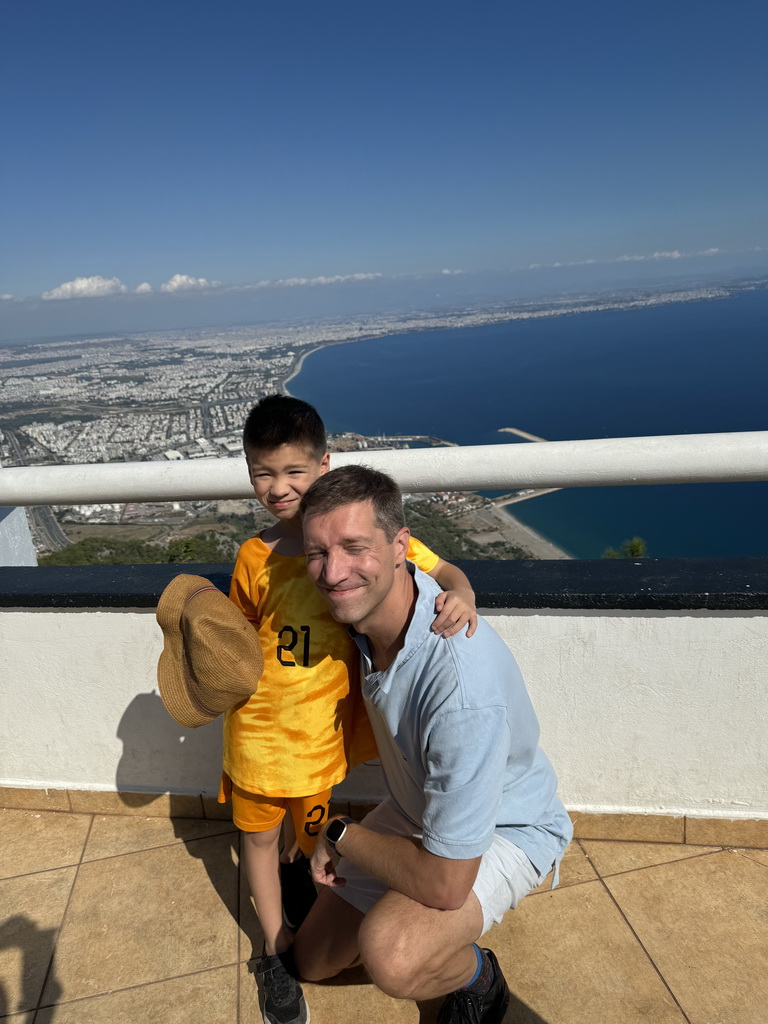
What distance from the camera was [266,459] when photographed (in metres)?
1.61

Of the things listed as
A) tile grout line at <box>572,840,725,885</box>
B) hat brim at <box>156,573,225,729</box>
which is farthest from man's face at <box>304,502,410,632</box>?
tile grout line at <box>572,840,725,885</box>

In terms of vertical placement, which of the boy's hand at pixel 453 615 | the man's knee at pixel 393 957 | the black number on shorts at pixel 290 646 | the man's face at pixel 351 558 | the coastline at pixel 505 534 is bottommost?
the coastline at pixel 505 534

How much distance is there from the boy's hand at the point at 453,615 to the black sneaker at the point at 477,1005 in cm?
102

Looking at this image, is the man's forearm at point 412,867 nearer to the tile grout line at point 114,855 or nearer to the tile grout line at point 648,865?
the tile grout line at point 648,865

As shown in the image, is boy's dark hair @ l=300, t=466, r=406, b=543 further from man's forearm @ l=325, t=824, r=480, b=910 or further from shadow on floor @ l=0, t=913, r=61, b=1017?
shadow on floor @ l=0, t=913, r=61, b=1017

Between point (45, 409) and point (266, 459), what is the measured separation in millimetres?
13755

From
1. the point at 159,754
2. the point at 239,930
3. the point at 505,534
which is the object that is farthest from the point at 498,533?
the point at 239,930

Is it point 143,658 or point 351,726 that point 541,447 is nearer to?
point 351,726

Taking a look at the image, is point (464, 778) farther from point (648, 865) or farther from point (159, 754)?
point (159, 754)

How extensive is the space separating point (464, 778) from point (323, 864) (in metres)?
0.60

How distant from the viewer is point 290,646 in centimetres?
162

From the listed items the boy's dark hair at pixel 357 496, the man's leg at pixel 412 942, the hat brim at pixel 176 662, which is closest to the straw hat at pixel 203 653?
the hat brim at pixel 176 662

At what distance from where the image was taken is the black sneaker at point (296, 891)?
2.02m

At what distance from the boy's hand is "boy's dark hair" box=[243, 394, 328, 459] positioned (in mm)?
520
